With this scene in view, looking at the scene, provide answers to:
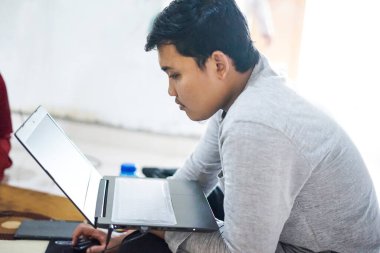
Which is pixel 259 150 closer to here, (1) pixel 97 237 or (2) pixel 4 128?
(1) pixel 97 237

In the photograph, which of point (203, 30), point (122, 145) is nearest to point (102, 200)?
point (203, 30)

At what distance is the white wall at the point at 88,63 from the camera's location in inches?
103

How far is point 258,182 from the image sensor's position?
2.58 ft

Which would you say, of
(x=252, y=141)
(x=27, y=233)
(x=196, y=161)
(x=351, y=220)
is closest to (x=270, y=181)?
(x=252, y=141)

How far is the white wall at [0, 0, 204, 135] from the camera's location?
262 cm

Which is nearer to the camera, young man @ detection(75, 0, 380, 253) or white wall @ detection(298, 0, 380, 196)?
young man @ detection(75, 0, 380, 253)

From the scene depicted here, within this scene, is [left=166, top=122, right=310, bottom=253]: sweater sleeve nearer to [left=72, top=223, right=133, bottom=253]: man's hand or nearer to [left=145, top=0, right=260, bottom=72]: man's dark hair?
[left=145, top=0, right=260, bottom=72]: man's dark hair

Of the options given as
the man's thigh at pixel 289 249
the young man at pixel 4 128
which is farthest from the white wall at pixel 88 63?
the man's thigh at pixel 289 249

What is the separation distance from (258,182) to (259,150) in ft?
0.20

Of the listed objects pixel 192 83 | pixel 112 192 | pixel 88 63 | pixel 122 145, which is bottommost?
pixel 122 145

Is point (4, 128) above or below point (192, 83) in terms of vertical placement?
below

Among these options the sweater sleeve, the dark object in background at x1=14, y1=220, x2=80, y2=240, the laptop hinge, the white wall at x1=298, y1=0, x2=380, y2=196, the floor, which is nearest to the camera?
the sweater sleeve

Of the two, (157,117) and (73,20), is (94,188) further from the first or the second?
(73,20)

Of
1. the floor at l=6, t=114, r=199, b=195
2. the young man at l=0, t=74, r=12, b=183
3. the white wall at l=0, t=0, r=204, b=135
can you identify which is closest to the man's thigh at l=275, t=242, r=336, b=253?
the young man at l=0, t=74, r=12, b=183
